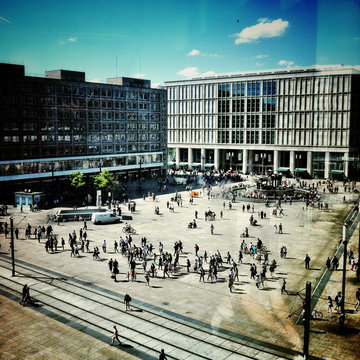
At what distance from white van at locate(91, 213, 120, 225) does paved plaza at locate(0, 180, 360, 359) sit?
2.70 ft

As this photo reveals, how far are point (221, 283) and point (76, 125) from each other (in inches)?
2188

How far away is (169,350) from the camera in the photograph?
18.0 meters

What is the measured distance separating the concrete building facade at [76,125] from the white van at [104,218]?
2132cm

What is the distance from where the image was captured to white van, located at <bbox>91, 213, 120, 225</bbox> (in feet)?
149

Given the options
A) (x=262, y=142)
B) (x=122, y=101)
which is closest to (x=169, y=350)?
(x=122, y=101)

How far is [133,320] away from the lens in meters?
21.0

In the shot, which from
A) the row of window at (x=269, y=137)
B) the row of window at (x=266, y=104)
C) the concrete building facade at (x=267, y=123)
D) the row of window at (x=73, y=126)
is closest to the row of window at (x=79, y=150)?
the row of window at (x=73, y=126)

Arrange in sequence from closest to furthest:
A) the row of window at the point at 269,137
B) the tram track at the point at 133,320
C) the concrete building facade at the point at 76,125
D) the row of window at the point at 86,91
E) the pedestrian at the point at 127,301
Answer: the tram track at the point at 133,320
the pedestrian at the point at 127,301
the concrete building facade at the point at 76,125
the row of window at the point at 86,91
the row of window at the point at 269,137

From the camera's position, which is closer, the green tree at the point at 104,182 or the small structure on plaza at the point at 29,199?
the small structure on plaza at the point at 29,199

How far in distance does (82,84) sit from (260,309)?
2496 inches

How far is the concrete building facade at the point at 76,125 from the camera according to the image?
209 feet

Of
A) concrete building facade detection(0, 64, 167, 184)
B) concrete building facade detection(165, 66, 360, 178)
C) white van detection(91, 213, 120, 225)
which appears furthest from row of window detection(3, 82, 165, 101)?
white van detection(91, 213, 120, 225)

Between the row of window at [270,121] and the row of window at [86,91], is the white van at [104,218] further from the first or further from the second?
the row of window at [270,121]

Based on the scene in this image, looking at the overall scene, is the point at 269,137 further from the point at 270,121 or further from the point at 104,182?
the point at 104,182
